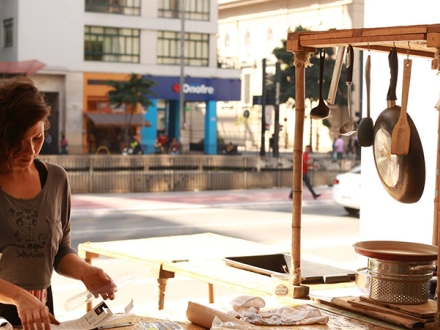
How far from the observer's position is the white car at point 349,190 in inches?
770

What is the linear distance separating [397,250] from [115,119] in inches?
1661

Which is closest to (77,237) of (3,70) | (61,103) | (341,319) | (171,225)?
(171,225)

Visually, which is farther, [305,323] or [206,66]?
[206,66]

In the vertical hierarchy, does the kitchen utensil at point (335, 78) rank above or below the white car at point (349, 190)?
above

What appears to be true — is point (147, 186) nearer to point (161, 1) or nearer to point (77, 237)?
point (77, 237)

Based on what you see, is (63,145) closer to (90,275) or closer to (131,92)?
(131,92)

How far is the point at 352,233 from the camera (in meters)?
16.6

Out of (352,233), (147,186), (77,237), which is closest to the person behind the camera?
(77,237)

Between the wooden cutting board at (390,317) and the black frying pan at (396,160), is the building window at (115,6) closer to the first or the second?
the black frying pan at (396,160)

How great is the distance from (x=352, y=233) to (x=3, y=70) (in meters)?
26.6

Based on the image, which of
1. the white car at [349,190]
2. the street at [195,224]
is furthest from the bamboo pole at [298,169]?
the white car at [349,190]

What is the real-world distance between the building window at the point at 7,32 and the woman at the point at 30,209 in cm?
4371

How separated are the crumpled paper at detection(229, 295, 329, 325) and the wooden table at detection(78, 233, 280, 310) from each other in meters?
1.19

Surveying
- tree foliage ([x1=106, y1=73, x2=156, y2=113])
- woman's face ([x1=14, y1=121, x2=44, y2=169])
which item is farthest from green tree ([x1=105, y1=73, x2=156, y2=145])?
woman's face ([x1=14, y1=121, x2=44, y2=169])
